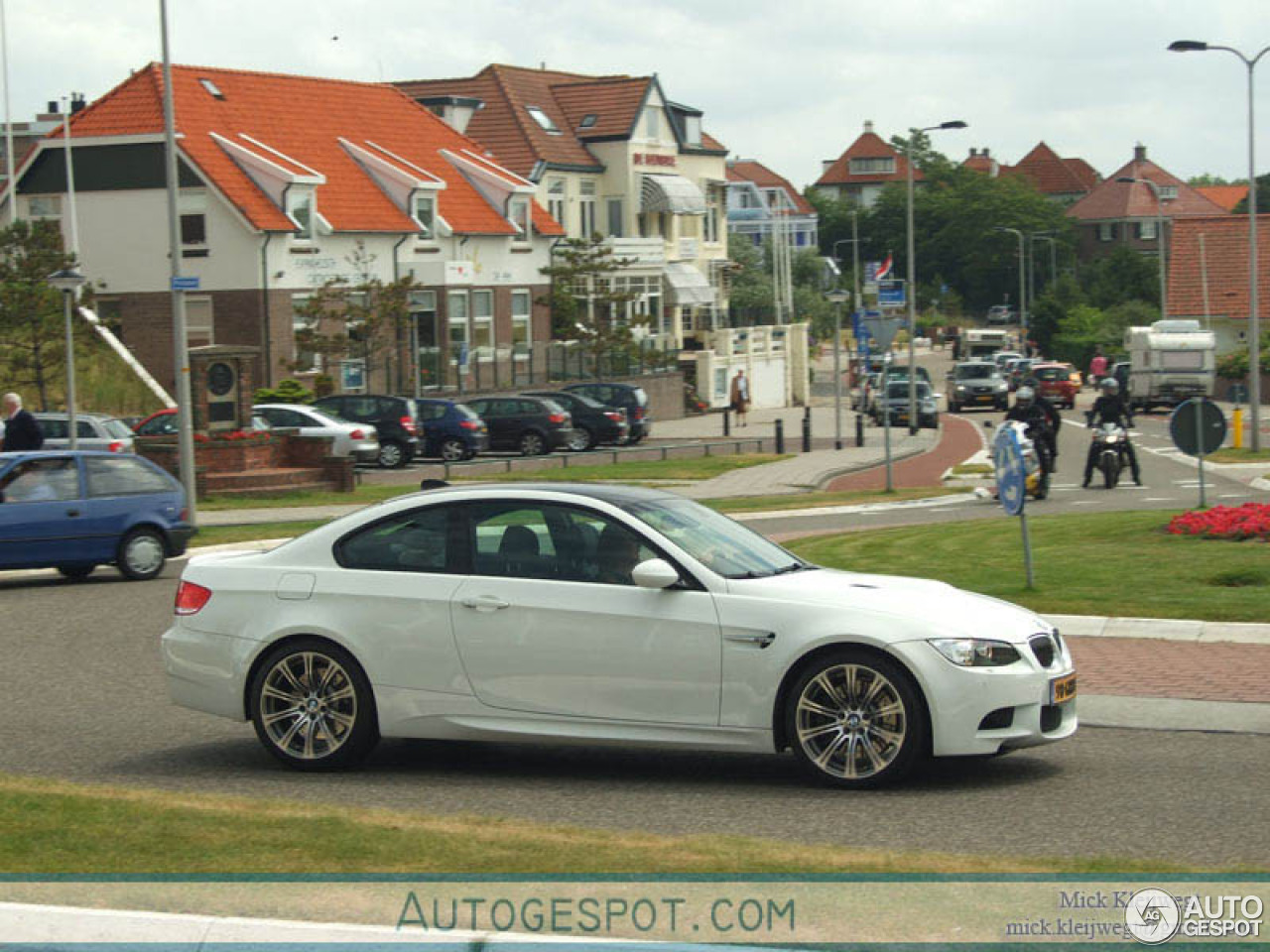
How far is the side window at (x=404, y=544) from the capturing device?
369 inches

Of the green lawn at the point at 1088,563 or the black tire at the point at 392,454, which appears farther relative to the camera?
the black tire at the point at 392,454

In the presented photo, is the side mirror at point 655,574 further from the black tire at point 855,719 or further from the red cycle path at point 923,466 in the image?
the red cycle path at point 923,466

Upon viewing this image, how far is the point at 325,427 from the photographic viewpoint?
38312 millimetres

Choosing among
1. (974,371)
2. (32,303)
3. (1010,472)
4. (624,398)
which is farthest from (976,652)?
(974,371)

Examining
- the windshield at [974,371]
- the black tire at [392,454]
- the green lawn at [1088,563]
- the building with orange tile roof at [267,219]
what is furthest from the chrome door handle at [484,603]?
the windshield at [974,371]

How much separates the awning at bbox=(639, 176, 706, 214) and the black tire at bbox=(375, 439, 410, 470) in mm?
38806

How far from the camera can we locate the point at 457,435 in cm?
4359

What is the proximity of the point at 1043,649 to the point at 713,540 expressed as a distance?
1.71 meters

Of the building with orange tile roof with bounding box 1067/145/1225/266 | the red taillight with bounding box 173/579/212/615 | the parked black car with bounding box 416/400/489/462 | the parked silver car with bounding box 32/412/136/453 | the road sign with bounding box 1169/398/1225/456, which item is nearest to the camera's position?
the red taillight with bounding box 173/579/212/615

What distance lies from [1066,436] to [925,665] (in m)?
47.2

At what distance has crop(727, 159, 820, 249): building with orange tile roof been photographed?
134 m

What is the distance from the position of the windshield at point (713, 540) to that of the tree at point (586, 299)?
5388 centimetres

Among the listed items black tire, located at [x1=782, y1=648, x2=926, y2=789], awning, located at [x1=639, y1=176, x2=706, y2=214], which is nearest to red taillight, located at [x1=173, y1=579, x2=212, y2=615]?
black tire, located at [x1=782, y1=648, x2=926, y2=789]

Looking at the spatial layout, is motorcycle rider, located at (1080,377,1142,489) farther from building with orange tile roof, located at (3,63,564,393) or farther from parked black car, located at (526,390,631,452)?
building with orange tile roof, located at (3,63,564,393)
